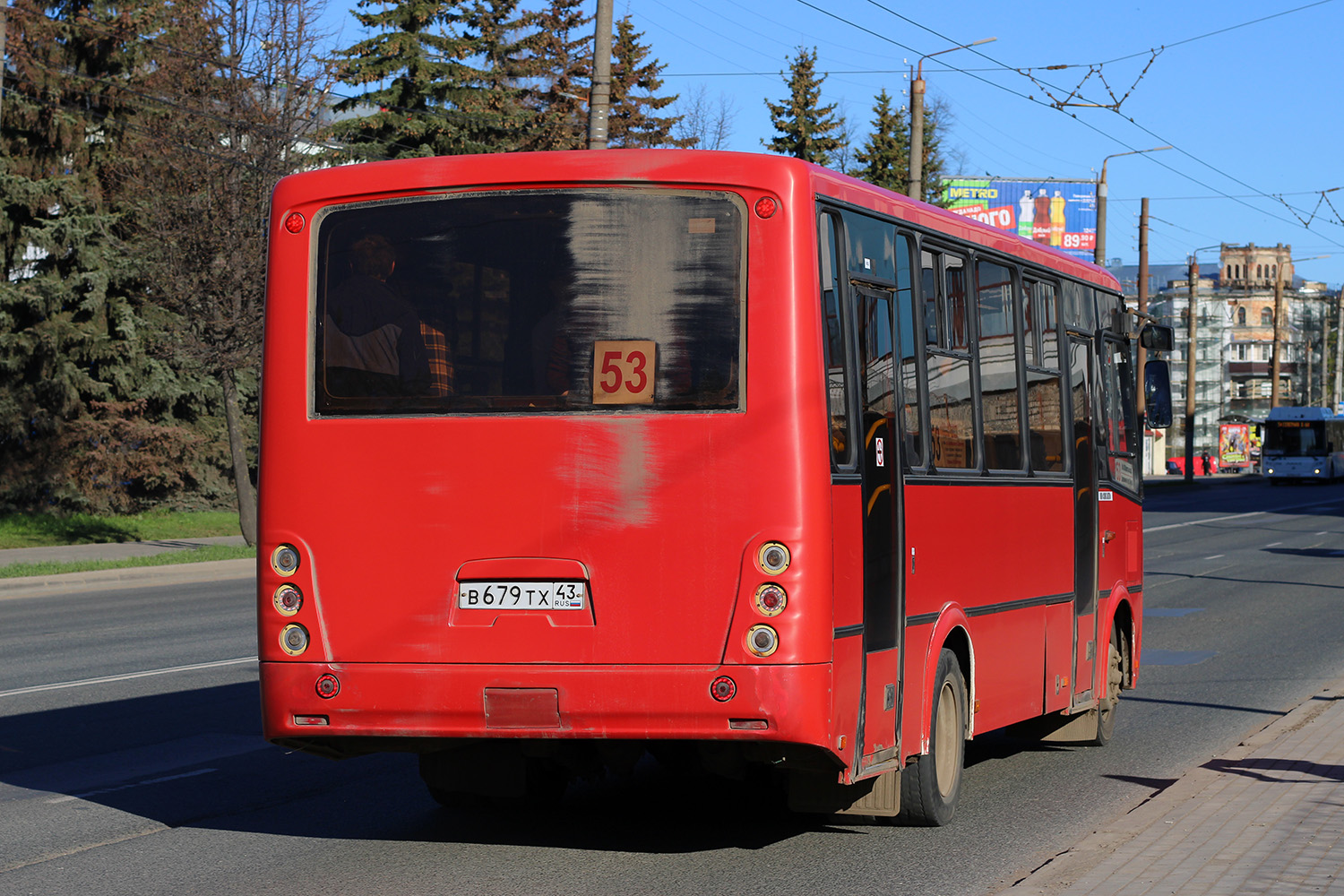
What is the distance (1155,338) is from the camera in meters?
11.3

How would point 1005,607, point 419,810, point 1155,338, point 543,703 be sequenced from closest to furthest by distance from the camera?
point 543,703
point 419,810
point 1005,607
point 1155,338

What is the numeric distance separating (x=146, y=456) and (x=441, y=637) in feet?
103

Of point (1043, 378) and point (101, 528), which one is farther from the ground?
point (1043, 378)

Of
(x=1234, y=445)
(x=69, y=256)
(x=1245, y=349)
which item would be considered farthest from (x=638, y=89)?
(x=1245, y=349)

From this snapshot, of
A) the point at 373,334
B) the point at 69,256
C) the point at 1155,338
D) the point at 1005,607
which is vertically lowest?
the point at 1005,607

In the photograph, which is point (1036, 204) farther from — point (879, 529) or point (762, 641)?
point (762, 641)

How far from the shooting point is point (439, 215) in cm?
654

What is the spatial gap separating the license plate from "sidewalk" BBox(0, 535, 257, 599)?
49.6 ft

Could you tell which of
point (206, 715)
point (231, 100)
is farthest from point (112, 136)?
point (206, 715)

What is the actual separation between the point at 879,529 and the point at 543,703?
1.55 metres

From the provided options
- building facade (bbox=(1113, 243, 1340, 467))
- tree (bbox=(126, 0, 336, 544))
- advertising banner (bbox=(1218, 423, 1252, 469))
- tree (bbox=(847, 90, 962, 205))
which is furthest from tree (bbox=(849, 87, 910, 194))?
building facade (bbox=(1113, 243, 1340, 467))

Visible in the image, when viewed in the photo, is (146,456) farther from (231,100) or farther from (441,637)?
(441,637)

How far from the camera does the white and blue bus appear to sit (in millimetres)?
76188

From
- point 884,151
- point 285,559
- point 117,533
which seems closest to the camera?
point 285,559
